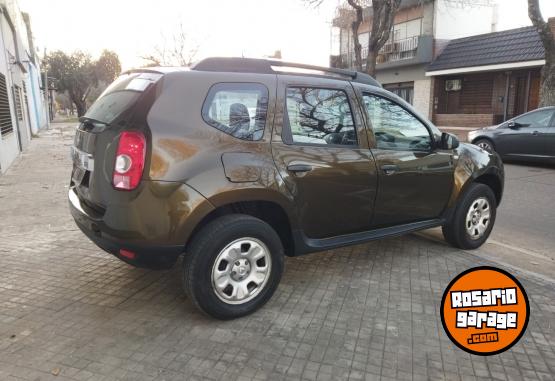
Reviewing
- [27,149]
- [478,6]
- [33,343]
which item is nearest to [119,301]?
[33,343]

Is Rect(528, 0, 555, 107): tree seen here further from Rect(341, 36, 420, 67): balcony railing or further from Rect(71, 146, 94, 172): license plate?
Rect(71, 146, 94, 172): license plate

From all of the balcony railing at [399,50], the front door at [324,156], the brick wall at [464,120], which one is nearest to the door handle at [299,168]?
the front door at [324,156]

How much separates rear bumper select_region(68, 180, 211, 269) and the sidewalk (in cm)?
54

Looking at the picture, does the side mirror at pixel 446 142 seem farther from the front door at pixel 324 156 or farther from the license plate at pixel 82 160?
the license plate at pixel 82 160

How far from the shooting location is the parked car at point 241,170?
2.91 m

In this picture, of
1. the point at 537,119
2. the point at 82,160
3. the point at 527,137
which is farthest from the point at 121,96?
the point at 537,119

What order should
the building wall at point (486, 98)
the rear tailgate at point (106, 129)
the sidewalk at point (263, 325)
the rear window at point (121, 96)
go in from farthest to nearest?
the building wall at point (486, 98) → the rear window at point (121, 96) → the rear tailgate at point (106, 129) → the sidewalk at point (263, 325)

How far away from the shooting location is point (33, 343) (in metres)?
2.91

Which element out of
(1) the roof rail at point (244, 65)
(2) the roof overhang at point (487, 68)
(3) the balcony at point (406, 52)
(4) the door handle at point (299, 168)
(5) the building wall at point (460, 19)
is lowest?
(4) the door handle at point (299, 168)

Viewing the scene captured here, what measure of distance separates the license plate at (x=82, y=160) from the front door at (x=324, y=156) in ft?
4.23

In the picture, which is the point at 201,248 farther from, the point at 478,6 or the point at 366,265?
the point at 478,6

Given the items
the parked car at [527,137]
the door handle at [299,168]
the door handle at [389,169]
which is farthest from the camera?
the parked car at [527,137]

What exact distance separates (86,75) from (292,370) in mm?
51790

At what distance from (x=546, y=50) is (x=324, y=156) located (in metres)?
13.1
